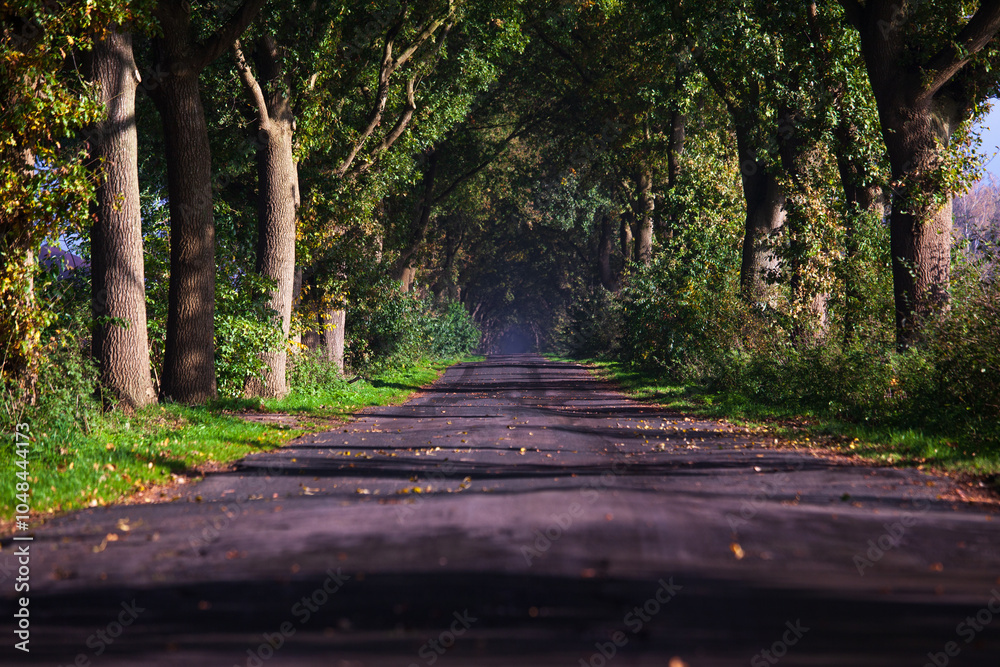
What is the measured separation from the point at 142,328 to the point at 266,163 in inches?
233

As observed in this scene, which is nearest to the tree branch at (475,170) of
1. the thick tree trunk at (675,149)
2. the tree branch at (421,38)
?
the thick tree trunk at (675,149)

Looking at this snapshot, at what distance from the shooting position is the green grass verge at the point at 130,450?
809 centimetres

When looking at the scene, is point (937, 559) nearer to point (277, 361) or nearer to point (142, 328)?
point (142, 328)

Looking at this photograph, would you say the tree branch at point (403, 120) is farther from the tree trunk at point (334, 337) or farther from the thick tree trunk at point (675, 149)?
the thick tree trunk at point (675, 149)

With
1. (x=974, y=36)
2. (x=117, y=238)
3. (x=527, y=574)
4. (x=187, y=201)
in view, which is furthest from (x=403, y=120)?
(x=527, y=574)

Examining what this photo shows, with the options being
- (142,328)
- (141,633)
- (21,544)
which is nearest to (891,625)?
(141,633)

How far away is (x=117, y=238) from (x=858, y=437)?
36.6 ft

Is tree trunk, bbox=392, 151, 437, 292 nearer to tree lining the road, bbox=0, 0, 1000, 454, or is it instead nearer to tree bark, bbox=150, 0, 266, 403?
tree lining the road, bbox=0, 0, 1000, 454

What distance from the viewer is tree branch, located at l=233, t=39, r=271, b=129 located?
1692cm

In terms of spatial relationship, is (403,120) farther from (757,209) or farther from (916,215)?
(916,215)

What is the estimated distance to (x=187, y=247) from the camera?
14766 millimetres

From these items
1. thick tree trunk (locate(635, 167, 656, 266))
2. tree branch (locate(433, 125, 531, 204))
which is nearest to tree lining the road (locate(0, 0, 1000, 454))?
thick tree trunk (locate(635, 167, 656, 266))

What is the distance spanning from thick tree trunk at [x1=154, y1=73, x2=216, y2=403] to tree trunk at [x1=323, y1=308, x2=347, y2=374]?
9083mm

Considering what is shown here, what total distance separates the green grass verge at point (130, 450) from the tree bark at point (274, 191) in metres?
1.93
